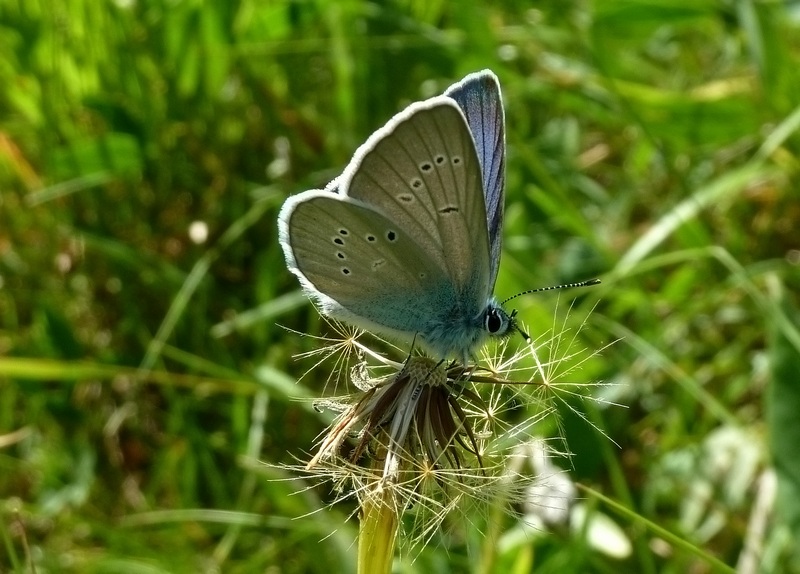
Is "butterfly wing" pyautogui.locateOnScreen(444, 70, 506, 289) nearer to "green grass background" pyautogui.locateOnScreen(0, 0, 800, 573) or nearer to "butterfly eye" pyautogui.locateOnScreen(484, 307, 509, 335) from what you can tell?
"butterfly eye" pyautogui.locateOnScreen(484, 307, 509, 335)

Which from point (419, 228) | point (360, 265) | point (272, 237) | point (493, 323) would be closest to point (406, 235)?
point (419, 228)

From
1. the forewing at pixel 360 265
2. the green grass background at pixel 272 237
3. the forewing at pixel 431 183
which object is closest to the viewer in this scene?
the forewing at pixel 431 183

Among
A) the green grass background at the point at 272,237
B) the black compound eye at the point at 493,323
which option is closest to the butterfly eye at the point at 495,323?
the black compound eye at the point at 493,323

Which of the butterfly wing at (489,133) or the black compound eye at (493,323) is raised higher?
the butterfly wing at (489,133)

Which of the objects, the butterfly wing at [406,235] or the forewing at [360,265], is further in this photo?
the forewing at [360,265]

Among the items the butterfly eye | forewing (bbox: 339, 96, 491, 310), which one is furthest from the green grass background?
A: forewing (bbox: 339, 96, 491, 310)

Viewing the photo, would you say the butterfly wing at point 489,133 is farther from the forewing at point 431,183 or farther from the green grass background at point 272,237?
the green grass background at point 272,237

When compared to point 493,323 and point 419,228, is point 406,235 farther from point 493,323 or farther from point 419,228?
point 493,323
